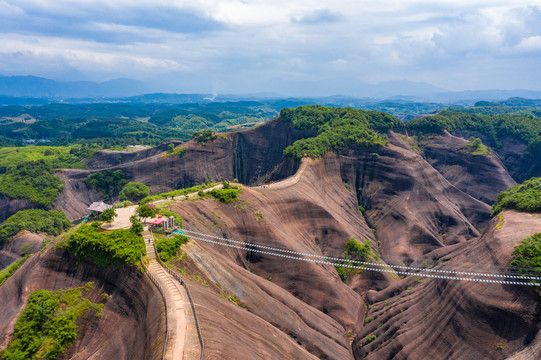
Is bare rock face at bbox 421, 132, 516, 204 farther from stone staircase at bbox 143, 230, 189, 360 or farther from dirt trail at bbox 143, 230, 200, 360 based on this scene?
dirt trail at bbox 143, 230, 200, 360

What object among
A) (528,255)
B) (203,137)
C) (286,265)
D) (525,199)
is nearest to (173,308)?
(286,265)

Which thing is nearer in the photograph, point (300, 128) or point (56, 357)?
point (56, 357)

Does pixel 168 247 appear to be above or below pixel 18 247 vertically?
above

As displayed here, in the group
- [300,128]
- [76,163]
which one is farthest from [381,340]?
[76,163]

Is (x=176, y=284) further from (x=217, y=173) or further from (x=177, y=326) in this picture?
(x=217, y=173)

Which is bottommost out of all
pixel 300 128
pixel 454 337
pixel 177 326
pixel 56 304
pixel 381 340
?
pixel 381 340

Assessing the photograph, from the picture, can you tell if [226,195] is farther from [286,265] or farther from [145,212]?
[286,265]
